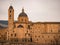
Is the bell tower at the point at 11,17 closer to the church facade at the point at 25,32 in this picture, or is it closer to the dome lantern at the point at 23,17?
the church facade at the point at 25,32

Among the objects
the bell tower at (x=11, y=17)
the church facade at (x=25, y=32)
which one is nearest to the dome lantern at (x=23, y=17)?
the church facade at (x=25, y=32)

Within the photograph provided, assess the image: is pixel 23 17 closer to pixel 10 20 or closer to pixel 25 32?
pixel 10 20

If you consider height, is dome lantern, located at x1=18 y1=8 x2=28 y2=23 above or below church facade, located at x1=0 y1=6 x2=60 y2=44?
above

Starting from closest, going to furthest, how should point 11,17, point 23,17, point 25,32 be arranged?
1. point 25,32
2. point 11,17
3. point 23,17

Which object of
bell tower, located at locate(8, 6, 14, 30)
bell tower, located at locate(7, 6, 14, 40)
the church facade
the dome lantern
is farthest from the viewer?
the dome lantern

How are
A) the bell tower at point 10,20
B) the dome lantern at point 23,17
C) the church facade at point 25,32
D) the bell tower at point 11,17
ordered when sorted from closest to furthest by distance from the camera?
the church facade at point 25,32 < the bell tower at point 10,20 < the bell tower at point 11,17 < the dome lantern at point 23,17

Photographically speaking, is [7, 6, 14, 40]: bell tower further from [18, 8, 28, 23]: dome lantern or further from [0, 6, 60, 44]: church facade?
[18, 8, 28, 23]: dome lantern

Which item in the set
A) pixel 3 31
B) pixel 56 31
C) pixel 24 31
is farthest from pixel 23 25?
pixel 56 31

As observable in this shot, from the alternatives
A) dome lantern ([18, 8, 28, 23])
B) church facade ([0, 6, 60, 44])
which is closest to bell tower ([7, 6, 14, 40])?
church facade ([0, 6, 60, 44])

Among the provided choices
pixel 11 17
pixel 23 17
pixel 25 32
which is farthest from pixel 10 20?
pixel 25 32

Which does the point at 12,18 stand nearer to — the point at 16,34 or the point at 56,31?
the point at 16,34

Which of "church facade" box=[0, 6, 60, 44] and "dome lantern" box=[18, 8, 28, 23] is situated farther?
"dome lantern" box=[18, 8, 28, 23]

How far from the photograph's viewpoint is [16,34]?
943 inches

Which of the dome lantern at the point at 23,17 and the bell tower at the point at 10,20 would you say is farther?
the dome lantern at the point at 23,17
